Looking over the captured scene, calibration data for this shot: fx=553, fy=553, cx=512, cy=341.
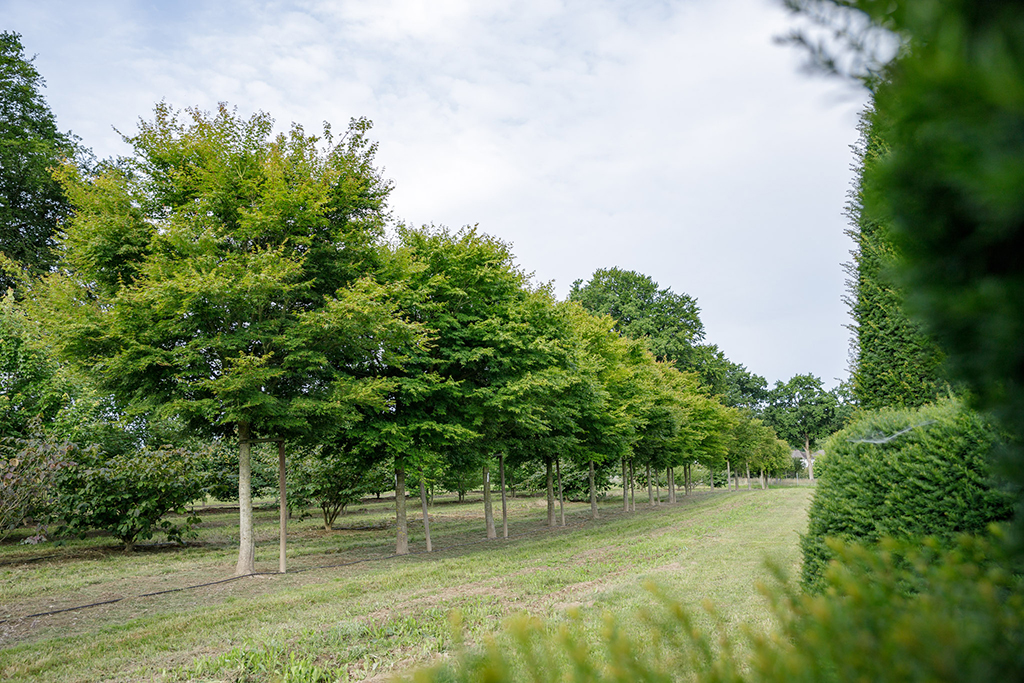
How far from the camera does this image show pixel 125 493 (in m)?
15.5

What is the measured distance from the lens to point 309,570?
41.1 feet

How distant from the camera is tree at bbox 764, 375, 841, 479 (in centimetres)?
6419

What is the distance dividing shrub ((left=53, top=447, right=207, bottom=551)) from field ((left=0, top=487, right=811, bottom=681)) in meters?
0.81

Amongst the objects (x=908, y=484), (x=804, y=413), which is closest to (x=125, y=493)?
(x=908, y=484)

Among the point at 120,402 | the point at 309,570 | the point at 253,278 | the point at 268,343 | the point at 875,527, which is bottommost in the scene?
the point at 309,570

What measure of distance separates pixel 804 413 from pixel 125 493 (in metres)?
67.9

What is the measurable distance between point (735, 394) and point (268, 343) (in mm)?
64391

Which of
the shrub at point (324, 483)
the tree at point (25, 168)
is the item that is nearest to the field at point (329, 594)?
the shrub at point (324, 483)

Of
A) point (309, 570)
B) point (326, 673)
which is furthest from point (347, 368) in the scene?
point (326, 673)

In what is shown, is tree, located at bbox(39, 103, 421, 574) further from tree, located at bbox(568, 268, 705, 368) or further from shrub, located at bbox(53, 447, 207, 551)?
tree, located at bbox(568, 268, 705, 368)

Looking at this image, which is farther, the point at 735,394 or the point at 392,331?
the point at 735,394

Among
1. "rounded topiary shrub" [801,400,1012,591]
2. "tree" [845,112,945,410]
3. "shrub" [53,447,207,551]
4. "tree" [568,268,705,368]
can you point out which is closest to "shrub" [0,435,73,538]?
"shrub" [53,447,207,551]

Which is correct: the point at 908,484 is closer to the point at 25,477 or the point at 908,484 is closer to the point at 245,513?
the point at 245,513

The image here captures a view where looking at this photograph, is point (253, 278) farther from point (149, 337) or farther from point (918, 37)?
point (918, 37)
